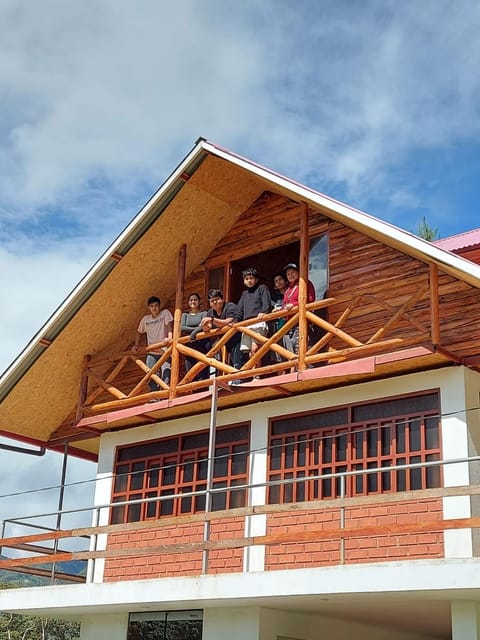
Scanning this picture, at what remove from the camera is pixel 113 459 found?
17359 millimetres

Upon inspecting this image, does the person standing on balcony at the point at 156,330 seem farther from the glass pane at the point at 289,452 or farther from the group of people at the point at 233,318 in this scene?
the glass pane at the point at 289,452

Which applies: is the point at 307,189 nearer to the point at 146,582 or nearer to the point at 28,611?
the point at 146,582

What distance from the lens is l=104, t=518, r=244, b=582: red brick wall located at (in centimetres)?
1505

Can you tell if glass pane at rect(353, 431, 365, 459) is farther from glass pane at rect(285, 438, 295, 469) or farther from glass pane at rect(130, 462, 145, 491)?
glass pane at rect(130, 462, 145, 491)

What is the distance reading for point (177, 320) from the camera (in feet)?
53.4

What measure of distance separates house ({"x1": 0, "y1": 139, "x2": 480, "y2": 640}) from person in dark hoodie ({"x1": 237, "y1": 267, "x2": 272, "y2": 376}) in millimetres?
288

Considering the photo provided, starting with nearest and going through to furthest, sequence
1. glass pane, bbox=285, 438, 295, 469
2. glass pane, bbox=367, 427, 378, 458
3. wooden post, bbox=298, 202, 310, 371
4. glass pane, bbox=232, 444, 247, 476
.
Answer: glass pane, bbox=367, 427, 378, 458 → wooden post, bbox=298, 202, 310, 371 → glass pane, bbox=285, 438, 295, 469 → glass pane, bbox=232, 444, 247, 476

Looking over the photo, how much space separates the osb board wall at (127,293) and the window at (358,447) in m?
3.63

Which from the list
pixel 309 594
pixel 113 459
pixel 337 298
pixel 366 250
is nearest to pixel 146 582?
pixel 309 594

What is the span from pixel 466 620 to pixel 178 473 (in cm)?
583

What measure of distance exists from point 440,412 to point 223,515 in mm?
3286

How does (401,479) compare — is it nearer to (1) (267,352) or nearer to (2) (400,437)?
(2) (400,437)

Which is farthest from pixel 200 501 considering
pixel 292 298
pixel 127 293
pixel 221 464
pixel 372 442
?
pixel 127 293

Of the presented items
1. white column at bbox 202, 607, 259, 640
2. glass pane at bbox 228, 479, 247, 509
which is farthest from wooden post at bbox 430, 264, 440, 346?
white column at bbox 202, 607, 259, 640
